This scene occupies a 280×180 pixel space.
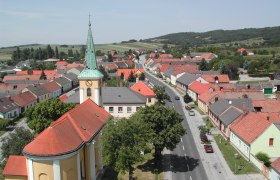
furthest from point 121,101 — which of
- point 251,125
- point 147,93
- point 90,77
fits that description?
point 251,125

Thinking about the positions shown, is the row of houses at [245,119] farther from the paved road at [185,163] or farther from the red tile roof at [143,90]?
the red tile roof at [143,90]

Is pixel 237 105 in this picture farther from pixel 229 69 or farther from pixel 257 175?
pixel 229 69

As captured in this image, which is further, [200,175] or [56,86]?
[56,86]

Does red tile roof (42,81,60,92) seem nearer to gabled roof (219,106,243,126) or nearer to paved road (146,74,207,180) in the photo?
paved road (146,74,207,180)

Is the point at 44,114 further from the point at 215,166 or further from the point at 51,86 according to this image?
the point at 51,86

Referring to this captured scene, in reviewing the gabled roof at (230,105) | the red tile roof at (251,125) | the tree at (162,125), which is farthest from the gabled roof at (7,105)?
the red tile roof at (251,125)

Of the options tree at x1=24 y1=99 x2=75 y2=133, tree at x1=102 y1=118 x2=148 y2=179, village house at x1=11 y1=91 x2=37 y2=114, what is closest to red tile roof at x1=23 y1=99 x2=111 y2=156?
tree at x1=102 y1=118 x2=148 y2=179

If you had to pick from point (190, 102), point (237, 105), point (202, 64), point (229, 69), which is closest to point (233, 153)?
point (237, 105)
